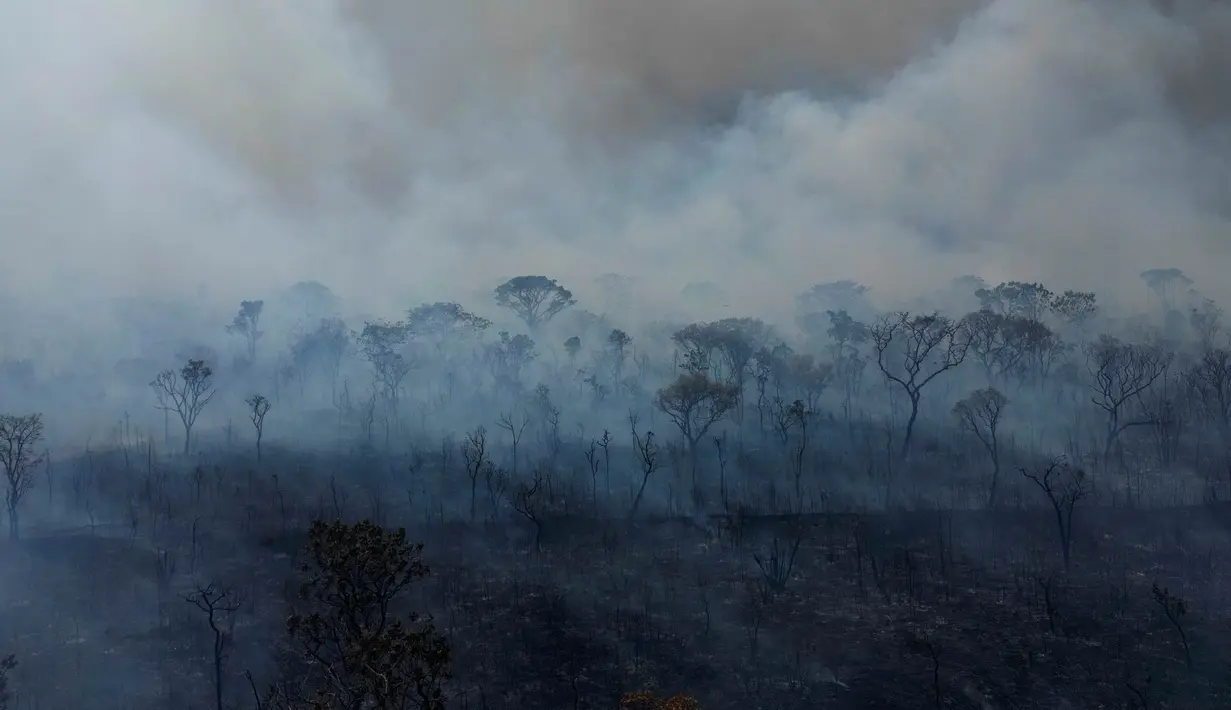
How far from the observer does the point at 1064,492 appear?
163 ft

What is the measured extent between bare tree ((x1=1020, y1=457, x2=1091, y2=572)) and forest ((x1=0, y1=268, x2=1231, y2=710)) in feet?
1.85

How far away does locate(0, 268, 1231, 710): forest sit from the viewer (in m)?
33.4

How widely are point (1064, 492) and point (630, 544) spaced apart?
28.1m

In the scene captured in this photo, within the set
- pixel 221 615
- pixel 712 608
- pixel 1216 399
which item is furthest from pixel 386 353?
pixel 1216 399

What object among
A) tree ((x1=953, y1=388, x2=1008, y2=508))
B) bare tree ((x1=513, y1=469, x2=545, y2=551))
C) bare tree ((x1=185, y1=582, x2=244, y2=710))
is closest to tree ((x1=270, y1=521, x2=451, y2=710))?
bare tree ((x1=185, y1=582, x2=244, y2=710))

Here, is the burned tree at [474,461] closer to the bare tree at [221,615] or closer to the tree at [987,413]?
the bare tree at [221,615]

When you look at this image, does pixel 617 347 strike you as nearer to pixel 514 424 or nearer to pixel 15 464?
pixel 514 424

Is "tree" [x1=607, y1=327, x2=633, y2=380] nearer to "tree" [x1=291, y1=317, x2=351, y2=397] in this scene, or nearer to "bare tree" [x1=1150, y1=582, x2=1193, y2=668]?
"tree" [x1=291, y1=317, x2=351, y2=397]

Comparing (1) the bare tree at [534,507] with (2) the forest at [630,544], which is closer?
(2) the forest at [630,544]

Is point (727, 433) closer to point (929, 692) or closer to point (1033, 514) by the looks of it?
point (1033, 514)

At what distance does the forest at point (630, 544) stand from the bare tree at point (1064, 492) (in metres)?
0.56

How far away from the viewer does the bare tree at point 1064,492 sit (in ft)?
145

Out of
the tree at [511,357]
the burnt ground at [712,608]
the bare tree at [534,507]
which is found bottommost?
the burnt ground at [712,608]

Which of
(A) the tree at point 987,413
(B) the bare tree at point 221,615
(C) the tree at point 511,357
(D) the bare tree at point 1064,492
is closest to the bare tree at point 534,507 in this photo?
(B) the bare tree at point 221,615
